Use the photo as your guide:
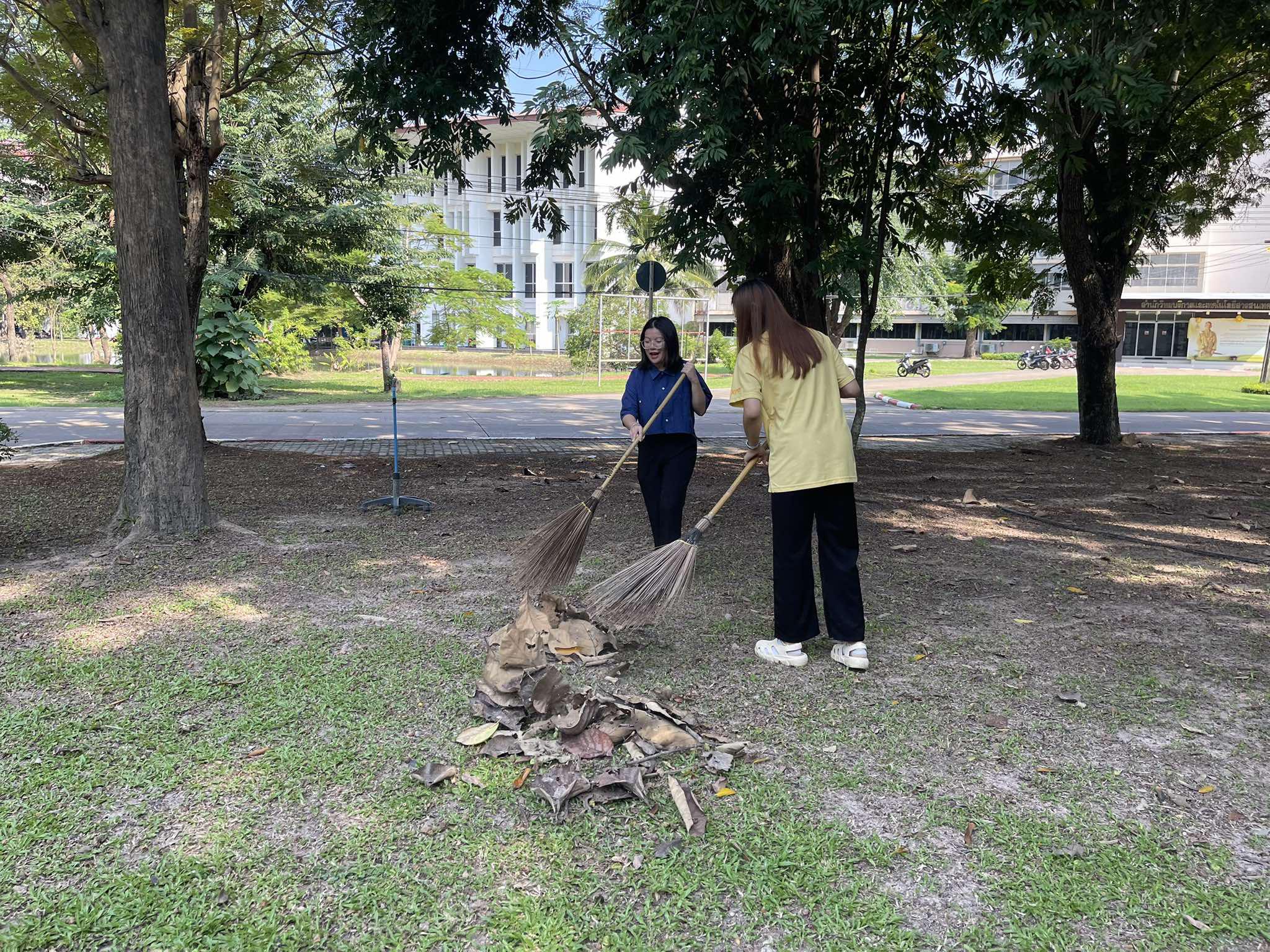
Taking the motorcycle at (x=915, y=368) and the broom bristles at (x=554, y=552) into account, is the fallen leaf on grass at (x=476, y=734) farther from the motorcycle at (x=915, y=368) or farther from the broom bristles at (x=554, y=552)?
the motorcycle at (x=915, y=368)


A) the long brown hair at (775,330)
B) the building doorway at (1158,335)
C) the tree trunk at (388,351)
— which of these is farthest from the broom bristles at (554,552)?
the building doorway at (1158,335)

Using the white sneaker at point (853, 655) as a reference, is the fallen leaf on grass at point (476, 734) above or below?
below

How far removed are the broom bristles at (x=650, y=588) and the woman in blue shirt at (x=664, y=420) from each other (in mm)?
908

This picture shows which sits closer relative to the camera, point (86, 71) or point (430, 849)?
point (430, 849)

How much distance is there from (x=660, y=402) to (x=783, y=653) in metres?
1.67

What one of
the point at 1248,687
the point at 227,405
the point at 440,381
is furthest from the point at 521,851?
the point at 440,381

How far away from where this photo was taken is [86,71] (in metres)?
8.77

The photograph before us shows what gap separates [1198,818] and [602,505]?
563 cm

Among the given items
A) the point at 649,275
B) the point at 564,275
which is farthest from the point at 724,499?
the point at 564,275

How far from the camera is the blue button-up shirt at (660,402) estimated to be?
5.29 m

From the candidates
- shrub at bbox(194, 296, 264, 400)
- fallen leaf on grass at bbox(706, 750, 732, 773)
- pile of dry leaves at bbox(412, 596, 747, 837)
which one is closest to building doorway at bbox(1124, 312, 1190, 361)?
shrub at bbox(194, 296, 264, 400)

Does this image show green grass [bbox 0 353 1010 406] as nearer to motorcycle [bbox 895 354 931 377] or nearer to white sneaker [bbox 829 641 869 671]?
motorcycle [bbox 895 354 931 377]

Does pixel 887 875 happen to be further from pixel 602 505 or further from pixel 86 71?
pixel 86 71

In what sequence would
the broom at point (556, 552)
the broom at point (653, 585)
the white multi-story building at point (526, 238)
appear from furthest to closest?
the white multi-story building at point (526, 238), the broom at point (556, 552), the broom at point (653, 585)
